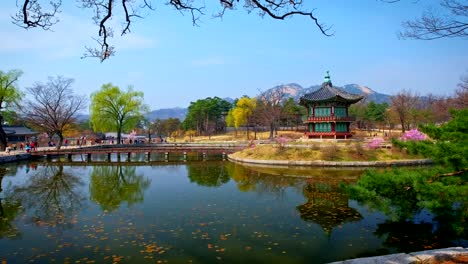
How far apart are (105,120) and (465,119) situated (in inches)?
2012

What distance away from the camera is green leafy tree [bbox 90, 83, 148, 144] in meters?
51.5

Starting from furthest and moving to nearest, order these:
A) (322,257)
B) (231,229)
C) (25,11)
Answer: (231,229), (322,257), (25,11)

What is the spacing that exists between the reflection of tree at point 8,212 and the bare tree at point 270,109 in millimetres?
41655

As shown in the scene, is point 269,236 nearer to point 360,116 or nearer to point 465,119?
point 465,119

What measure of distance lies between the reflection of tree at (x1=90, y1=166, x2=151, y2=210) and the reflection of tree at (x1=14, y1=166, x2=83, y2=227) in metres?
1.02

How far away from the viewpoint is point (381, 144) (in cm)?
3172

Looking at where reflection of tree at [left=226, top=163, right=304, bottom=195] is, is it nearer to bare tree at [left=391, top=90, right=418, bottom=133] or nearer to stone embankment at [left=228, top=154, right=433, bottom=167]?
stone embankment at [left=228, top=154, right=433, bottom=167]

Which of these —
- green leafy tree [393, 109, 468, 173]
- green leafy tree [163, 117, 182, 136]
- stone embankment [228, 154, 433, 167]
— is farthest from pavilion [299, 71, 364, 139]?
green leafy tree [163, 117, 182, 136]

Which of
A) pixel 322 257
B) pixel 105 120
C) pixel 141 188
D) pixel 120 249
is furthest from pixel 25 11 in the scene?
pixel 105 120

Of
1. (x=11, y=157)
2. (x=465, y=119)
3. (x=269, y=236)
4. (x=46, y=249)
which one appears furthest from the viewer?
(x=11, y=157)

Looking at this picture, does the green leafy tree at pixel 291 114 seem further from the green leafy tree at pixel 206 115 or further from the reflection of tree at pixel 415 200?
the reflection of tree at pixel 415 200

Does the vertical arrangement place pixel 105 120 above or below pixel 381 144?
above

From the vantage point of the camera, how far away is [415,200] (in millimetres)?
8773

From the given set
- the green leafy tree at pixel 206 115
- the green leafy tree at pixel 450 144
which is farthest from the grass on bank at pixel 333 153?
the green leafy tree at pixel 206 115
